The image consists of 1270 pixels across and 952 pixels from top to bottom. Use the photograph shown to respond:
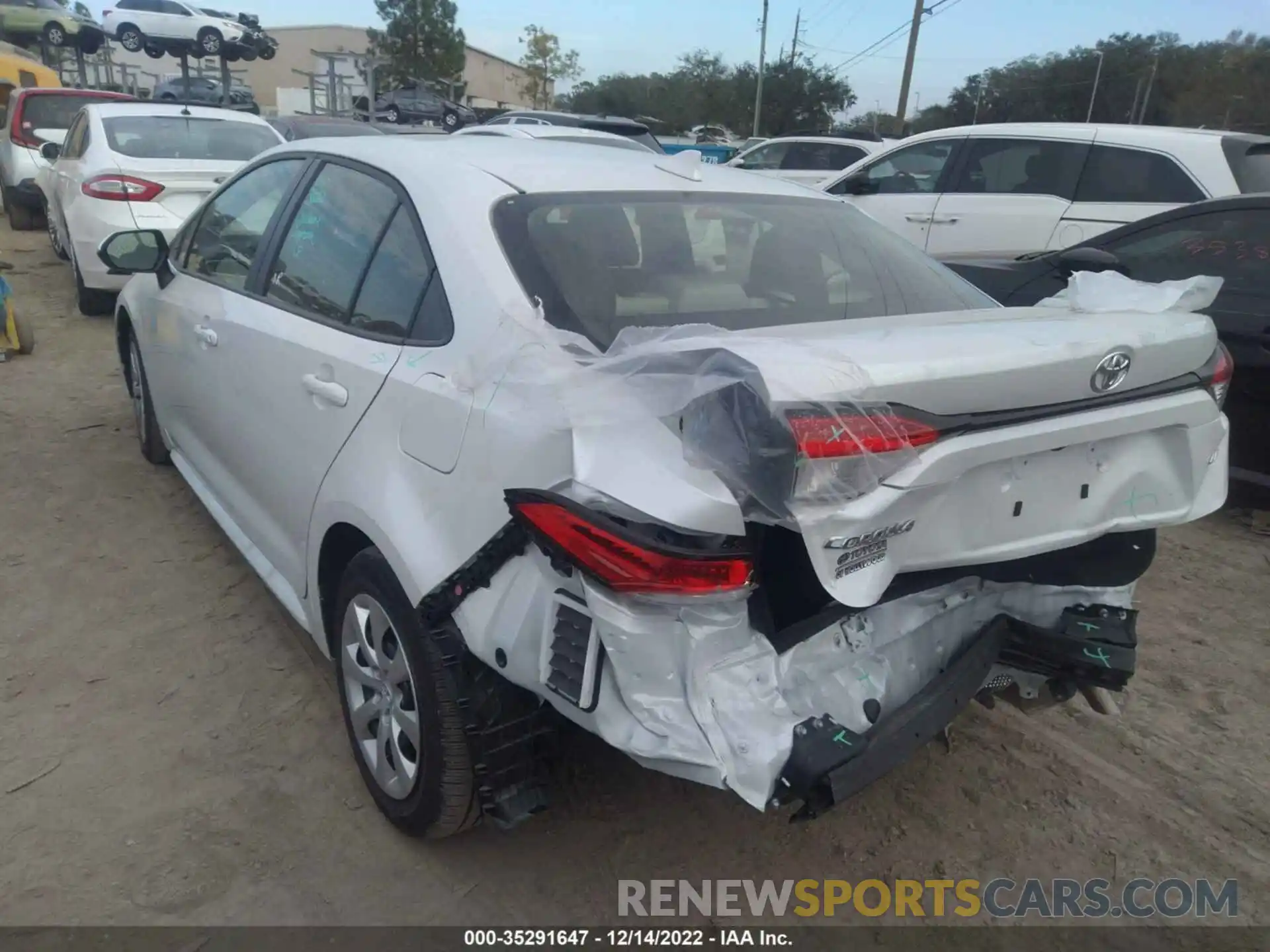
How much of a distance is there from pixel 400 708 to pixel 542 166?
1.48 meters

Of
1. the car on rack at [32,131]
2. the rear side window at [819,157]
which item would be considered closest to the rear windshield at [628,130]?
the rear side window at [819,157]

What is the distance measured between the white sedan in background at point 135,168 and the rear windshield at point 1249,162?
23.6ft

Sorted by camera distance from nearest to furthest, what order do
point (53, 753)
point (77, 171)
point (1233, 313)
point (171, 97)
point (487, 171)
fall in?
1. point (487, 171)
2. point (53, 753)
3. point (1233, 313)
4. point (77, 171)
5. point (171, 97)

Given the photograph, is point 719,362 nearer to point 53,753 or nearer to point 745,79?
point 53,753

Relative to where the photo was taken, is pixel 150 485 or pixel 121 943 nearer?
pixel 121 943

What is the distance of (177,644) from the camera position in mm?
3297

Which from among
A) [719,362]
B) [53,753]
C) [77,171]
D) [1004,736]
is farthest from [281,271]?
[77,171]

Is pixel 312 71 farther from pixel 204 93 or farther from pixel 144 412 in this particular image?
pixel 144 412

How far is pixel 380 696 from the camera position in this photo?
7.90 feet

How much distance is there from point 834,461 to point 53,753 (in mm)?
2449

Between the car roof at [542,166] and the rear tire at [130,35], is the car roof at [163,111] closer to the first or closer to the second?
the car roof at [542,166]

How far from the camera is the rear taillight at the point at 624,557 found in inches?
65.0

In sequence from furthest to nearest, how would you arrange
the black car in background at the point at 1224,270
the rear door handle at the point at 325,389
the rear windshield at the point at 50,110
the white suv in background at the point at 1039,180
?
the rear windshield at the point at 50,110, the white suv in background at the point at 1039,180, the black car in background at the point at 1224,270, the rear door handle at the point at 325,389

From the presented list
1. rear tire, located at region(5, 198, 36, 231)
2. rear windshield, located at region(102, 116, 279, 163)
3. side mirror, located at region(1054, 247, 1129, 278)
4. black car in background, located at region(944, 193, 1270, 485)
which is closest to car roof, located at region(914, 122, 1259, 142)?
black car in background, located at region(944, 193, 1270, 485)
